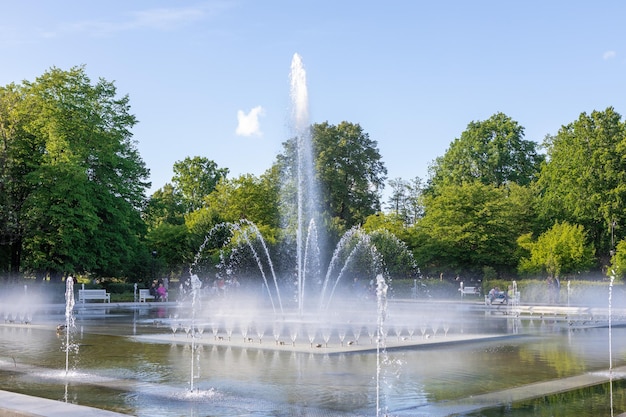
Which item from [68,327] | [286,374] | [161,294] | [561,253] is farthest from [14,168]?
[561,253]

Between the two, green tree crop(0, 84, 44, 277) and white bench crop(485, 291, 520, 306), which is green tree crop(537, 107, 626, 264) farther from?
green tree crop(0, 84, 44, 277)

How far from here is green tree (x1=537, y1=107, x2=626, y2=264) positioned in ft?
211

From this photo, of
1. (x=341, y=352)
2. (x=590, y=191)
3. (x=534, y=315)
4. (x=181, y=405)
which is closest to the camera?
(x=181, y=405)

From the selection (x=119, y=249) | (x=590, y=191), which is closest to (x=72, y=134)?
(x=119, y=249)

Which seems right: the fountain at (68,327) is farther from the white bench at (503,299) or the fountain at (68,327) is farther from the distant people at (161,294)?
the white bench at (503,299)

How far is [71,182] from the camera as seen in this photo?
137ft

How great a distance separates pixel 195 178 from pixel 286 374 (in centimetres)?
8251

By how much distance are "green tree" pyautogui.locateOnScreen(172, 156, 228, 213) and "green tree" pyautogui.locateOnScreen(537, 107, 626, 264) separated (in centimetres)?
4282

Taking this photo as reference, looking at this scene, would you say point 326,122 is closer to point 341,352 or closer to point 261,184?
point 261,184

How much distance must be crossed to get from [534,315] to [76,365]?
26.7 metres

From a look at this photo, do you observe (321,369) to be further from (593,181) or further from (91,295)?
(593,181)

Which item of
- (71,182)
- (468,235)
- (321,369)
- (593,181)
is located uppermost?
(593,181)

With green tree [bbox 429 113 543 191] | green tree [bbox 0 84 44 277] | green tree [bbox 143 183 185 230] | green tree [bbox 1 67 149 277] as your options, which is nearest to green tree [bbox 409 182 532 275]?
green tree [bbox 429 113 543 191]

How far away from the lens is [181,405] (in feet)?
34.2
